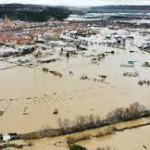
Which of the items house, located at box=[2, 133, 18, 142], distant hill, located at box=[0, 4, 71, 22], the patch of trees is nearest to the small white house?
house, located at box=[2, 133, 18, 142]

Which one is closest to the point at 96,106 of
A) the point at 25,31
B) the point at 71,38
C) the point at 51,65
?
the point at 51,65

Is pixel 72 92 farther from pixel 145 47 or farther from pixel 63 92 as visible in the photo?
pixel 145 47

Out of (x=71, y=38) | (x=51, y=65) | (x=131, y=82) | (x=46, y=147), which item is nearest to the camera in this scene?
(x=46, y=147)

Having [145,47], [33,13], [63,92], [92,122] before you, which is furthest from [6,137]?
[33,13]

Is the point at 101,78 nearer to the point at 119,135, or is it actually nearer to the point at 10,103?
the point at 10,103

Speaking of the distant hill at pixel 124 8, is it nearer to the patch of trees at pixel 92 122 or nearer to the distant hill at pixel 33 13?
the distant hill at pixel 33 13

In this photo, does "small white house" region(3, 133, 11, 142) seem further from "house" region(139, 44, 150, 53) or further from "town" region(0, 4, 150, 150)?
"house" region(139, 44, 150, 53)

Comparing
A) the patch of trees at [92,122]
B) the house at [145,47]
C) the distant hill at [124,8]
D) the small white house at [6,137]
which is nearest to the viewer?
the small white house at [6,137]

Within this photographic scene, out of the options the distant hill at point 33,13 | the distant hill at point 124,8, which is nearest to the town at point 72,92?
the distant hill at point 33,13

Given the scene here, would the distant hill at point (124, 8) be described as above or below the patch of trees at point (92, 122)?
below
